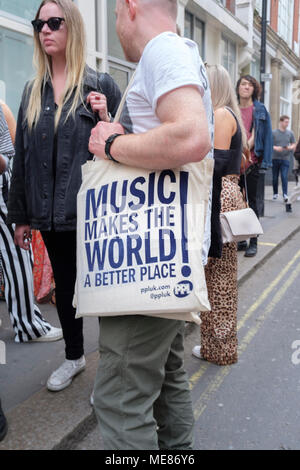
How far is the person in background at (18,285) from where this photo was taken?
318 centimetres

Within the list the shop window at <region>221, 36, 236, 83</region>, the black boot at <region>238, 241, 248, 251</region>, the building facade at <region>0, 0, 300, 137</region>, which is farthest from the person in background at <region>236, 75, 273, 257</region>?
the shop window at <region>221, 36, 236, 83</region>

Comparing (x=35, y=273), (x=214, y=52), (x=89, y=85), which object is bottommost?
(x=35, y=273)

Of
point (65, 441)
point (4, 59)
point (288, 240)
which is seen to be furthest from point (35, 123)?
point (288, 240)

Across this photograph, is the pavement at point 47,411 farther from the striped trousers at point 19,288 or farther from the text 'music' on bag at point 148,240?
the text 'music' on bag at point 148,240

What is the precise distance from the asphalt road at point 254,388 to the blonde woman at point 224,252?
15 cm

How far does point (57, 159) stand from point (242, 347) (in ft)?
6.78

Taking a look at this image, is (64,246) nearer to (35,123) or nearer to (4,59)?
(35,123)

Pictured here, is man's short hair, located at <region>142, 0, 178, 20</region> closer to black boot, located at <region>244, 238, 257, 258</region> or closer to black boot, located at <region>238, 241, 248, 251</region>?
black boot, located at <region>244, 238, 257, 258</region>

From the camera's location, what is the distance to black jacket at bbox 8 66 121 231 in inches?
89.4

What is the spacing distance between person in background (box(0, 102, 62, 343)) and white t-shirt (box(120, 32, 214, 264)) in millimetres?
1857

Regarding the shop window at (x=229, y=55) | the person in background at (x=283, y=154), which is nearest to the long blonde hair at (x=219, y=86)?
the person in background at (x=283, y=154)

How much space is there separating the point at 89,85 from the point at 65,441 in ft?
5.76

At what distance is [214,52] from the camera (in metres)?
13.6

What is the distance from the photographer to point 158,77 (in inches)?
51.9
